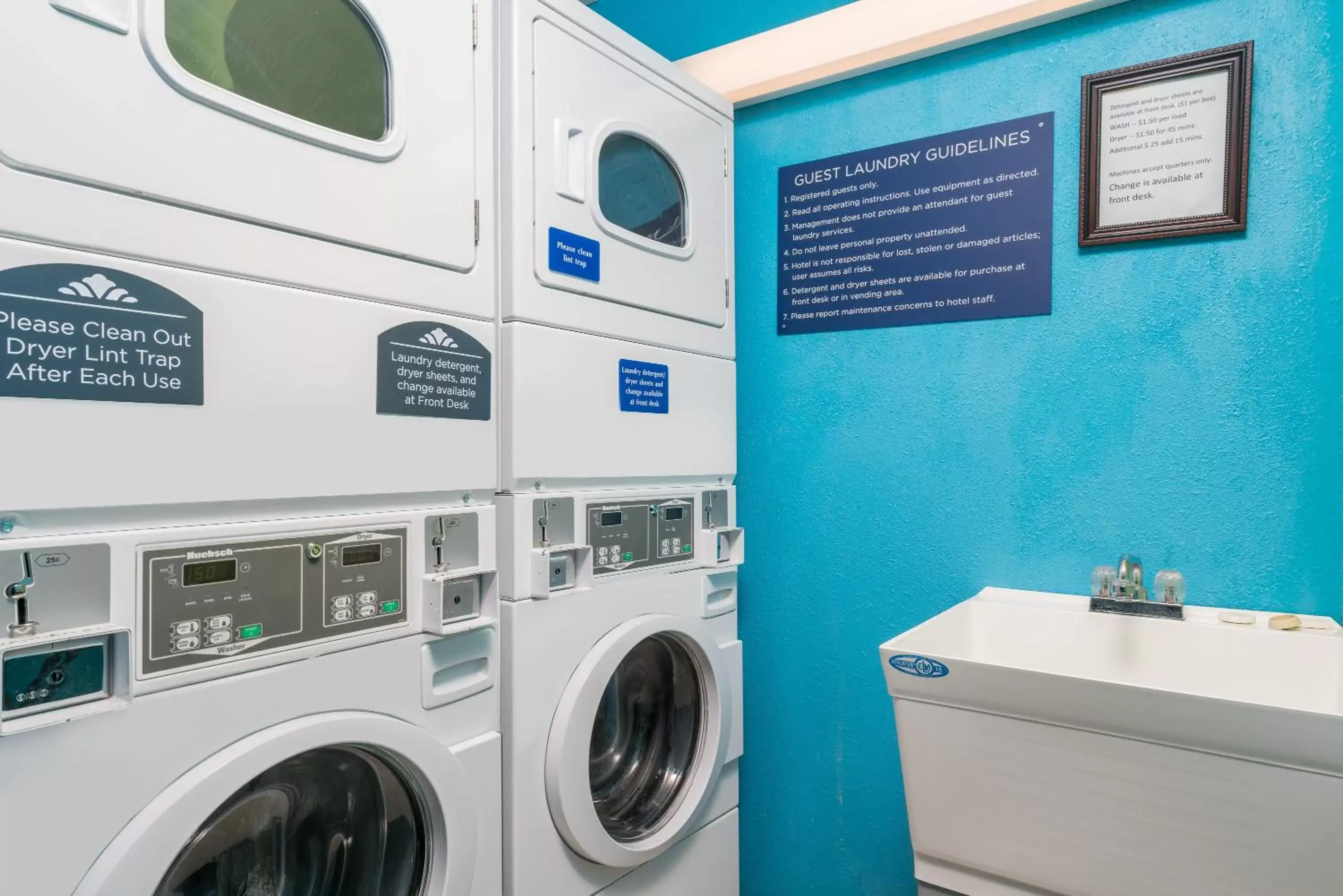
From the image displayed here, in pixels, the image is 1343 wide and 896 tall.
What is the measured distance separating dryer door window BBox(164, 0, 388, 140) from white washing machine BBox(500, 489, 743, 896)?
63 cm

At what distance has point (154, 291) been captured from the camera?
0.90m

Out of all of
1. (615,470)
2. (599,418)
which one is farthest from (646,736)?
(599,418)

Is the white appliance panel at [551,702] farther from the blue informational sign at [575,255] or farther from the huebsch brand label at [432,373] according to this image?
the blue informational sign at [575,255]

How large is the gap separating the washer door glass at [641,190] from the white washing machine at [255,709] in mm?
687

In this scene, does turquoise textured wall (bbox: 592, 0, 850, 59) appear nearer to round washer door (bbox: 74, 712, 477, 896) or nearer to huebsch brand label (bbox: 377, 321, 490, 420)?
huebsch brand label (bbox: 377, 321, 490, 420)

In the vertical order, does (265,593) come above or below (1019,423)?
below

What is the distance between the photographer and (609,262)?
1.52m

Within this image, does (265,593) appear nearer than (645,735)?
Yes

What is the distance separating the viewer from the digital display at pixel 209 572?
0.94 meters

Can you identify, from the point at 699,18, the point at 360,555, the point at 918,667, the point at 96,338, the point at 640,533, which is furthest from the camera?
the point at 699,18

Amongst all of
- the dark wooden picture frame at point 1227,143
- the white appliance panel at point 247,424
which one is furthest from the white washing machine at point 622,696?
the dark wooden picture frame at point 1227,143

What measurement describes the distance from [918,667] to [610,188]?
3.41ft

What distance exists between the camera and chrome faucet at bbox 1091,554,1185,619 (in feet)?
4.84

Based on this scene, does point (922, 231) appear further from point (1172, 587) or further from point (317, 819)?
point (317, 819)
